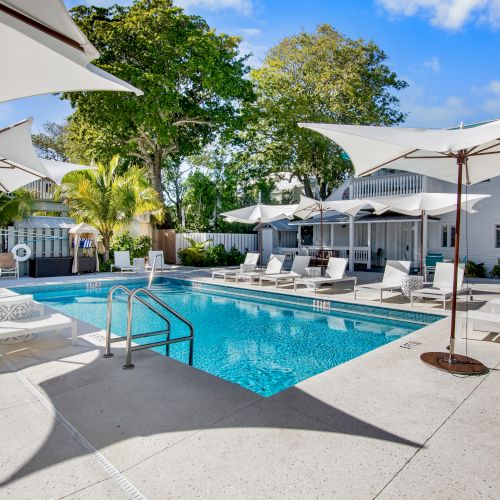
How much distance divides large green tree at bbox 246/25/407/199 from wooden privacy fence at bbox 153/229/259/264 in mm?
5999

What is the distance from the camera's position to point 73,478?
239 centimetres

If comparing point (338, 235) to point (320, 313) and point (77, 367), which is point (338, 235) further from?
point (77, 367)

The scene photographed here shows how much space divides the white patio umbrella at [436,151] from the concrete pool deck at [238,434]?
0.67 metres

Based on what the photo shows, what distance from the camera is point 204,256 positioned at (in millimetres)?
20000

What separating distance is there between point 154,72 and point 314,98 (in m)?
9.87

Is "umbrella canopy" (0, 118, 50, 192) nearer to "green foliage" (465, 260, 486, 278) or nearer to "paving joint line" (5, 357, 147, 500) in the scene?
"paving joint line" (5, 357, 147, 500)

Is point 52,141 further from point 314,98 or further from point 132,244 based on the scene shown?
point 314,98

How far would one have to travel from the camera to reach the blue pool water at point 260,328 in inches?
239

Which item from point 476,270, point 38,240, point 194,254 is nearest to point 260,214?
point 194,254

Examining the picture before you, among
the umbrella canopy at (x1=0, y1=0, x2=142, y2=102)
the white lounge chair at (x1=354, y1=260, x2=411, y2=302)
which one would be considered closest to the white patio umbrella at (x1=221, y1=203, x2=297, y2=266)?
the white lounge chair at (x1=354, y1=260, x2=411, y2=302)

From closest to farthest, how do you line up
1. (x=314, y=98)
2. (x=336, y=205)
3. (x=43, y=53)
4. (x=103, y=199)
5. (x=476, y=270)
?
(x=43, y=53) → (x=336, y=205) → (x=476, y=270) → (x=103, y=199) → (x=314, y=98)

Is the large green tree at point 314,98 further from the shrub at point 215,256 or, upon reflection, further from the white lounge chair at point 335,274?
the white lounge chair at point 335,274

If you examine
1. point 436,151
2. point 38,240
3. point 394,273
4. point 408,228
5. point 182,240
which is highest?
point 436,151

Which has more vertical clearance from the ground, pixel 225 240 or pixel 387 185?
pixel 387 185
